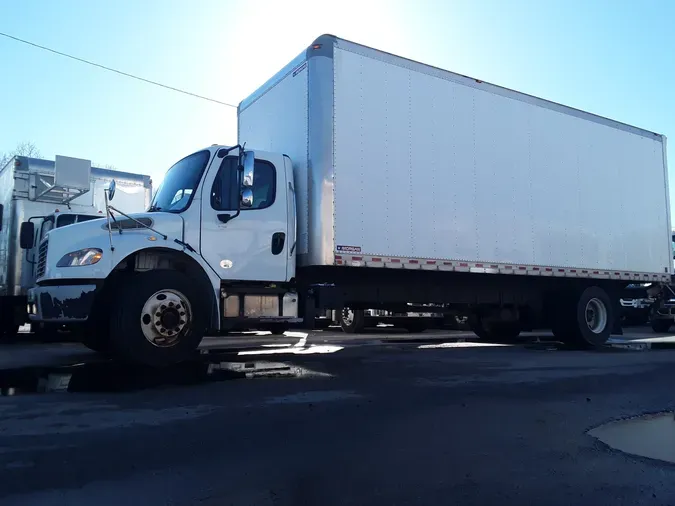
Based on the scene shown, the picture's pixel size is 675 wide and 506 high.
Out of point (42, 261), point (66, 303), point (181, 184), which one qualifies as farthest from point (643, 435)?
point (42, 261)

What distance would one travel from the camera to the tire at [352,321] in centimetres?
1627

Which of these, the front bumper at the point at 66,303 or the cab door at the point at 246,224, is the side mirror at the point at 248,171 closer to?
the cab door at the point at 246,224

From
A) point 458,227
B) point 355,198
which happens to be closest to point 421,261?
point 458,227

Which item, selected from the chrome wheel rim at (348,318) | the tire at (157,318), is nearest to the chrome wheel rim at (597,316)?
the chrome wheel rim at (348,318)

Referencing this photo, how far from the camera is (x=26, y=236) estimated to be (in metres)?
11.9

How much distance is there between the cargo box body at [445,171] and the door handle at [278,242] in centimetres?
35

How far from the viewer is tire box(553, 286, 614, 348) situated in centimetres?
1163

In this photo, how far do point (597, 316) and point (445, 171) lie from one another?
5.23m

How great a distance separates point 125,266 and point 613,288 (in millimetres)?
10176

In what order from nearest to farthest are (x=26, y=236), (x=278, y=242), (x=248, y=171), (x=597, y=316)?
1. (x=248, y=171)
2. (x=278, y=242)
3. (x=26, y=236)
4. (x=597, y=316)

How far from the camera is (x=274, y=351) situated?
1045 centimetres

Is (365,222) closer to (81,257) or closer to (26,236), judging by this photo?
(81,257)

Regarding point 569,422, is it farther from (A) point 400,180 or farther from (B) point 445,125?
(B) point 445,125

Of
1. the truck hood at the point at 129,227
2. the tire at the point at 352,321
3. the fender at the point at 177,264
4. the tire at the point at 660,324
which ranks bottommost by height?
the tire at the point at 660,324
